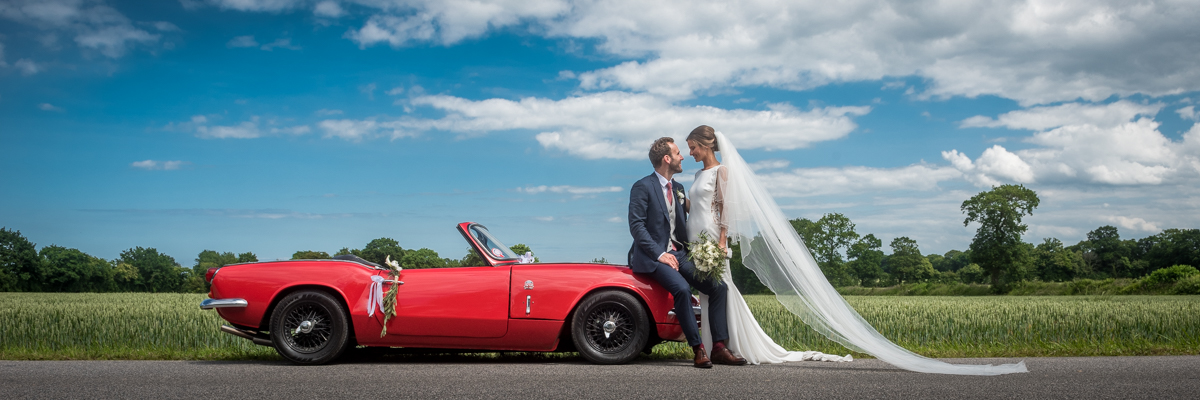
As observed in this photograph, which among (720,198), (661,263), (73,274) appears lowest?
(73,274)

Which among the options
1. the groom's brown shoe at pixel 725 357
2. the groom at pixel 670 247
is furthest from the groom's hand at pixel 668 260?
the groom's brown shoe at pixel 725 357

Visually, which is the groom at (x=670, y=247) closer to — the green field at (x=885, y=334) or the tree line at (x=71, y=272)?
the green field at (x=885, y=334)

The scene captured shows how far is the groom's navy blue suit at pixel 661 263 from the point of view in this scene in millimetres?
5684

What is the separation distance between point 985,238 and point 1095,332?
54.3 metres

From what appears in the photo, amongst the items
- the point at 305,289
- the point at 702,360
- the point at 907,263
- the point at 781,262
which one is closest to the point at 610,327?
the point at 702,360

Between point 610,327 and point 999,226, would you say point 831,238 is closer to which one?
point 999,226

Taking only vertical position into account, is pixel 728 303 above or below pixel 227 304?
above

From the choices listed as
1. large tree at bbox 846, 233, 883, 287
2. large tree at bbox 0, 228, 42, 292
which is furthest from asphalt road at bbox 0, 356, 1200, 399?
large tree at bbox 846, 233, 883, 287

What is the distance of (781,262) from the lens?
19.7 feet

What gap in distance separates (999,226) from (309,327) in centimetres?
6219

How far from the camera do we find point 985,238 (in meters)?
56.6

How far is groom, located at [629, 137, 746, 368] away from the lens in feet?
18.6

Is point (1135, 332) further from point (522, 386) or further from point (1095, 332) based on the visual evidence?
point (522, 386)

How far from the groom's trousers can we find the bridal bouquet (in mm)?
72
